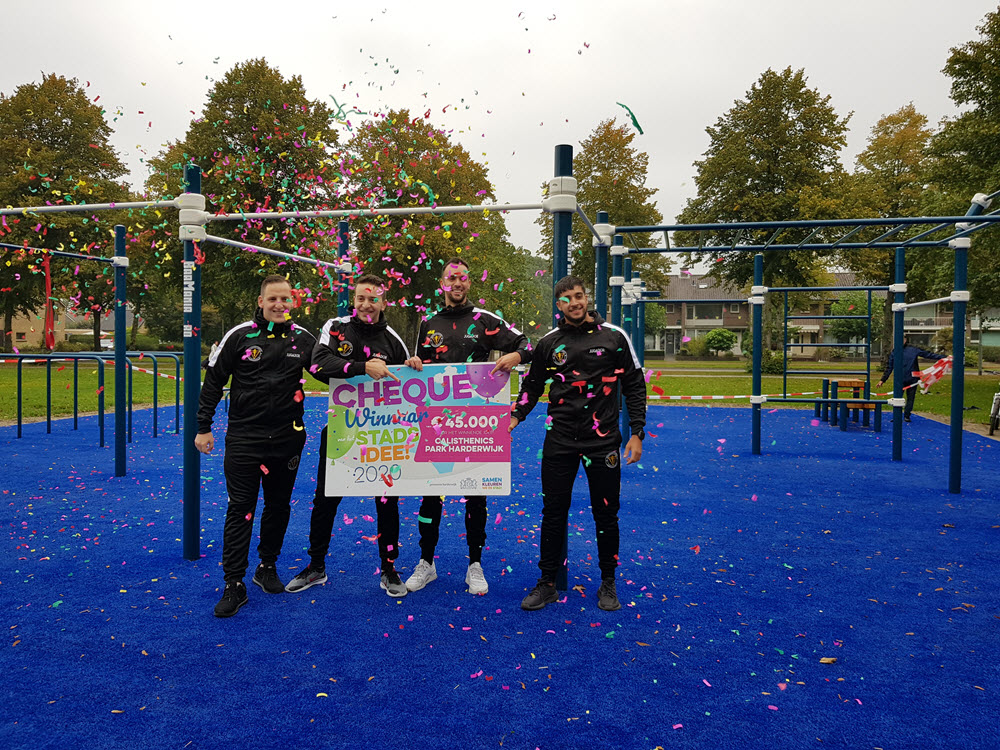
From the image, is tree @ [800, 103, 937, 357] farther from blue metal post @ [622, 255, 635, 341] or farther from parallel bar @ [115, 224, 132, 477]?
parallel bar @ [115, 224, 132, 477]

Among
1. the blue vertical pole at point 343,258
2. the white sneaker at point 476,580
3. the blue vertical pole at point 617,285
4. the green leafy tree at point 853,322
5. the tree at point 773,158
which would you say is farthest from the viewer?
the green leafy tree at point 853,322

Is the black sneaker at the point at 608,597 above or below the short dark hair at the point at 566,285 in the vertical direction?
below

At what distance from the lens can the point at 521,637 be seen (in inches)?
131

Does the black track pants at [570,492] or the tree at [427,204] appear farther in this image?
the tree at [427,204]

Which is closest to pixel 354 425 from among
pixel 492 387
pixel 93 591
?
pixel 492 387

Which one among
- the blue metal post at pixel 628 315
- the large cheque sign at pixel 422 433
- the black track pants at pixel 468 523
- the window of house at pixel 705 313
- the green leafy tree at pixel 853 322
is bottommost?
the black track pants at pixel 468 523

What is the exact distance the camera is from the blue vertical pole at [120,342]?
6.73 m

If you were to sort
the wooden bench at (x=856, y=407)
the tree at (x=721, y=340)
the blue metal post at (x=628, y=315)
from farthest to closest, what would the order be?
the tree at (x=721, y=340), the wooden bench at (x=856, y=407), the blue metal post at (x=628, y=315)

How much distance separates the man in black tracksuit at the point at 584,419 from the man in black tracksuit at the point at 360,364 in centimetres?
85

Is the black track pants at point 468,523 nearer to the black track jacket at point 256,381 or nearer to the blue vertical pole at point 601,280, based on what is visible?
the black track jacket at point 256,381

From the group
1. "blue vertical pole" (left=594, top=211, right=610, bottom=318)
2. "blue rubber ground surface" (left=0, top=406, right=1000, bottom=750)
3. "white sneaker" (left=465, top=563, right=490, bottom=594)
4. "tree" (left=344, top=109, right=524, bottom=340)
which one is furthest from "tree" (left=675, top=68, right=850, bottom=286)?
"white sneaker" (left=465, top=563, right=490, bottom=594)

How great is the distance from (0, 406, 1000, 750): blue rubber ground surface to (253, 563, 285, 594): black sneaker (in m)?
0.06

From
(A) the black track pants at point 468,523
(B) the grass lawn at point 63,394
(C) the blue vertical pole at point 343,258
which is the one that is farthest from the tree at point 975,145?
(B) the grass lawn at point 63,394

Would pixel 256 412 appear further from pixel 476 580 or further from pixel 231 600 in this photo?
pixel 476 580
